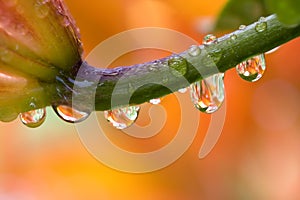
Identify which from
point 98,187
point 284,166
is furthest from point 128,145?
point 284,166

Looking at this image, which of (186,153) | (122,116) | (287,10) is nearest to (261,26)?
(287,10)

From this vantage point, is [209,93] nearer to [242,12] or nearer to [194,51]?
[194,51]

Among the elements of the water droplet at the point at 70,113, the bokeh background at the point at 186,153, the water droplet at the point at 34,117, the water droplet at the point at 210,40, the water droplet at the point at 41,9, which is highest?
the bokeh background at the point at 186,153

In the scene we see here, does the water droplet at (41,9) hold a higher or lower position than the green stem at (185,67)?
higher

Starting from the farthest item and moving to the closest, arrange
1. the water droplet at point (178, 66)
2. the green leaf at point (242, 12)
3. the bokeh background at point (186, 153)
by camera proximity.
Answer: the bokeh background at point (186, 153), the green leaf at point (242, 12), the water droplet at point (178, 66)

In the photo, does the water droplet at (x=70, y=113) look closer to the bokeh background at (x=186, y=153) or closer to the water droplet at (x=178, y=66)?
the water droplet at (x=178, y=66)

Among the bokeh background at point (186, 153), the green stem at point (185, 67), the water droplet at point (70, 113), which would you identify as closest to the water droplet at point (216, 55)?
the green stem at point (185, 67)
